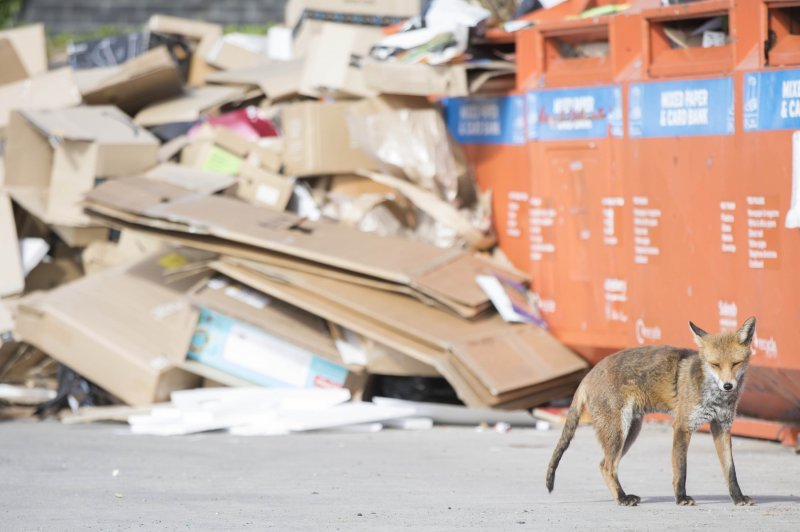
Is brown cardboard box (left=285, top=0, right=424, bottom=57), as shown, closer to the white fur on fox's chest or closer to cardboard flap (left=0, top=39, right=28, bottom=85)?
cardboard flap (left=0, top=39, right=28, bottom=85)

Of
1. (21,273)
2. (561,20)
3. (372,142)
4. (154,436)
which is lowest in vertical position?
(154,436)

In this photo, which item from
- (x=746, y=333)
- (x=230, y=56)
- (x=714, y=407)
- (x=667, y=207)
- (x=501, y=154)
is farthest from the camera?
(x=230, y=56)

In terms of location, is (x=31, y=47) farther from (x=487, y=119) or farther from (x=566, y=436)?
(x=566, y=436)

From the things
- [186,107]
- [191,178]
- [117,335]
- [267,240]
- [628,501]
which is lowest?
[117,335]

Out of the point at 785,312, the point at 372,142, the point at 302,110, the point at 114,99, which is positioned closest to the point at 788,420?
the point at 785,312

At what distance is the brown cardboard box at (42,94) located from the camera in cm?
943

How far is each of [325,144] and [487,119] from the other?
134 cm

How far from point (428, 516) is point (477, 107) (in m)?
4.07

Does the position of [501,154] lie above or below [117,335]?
above

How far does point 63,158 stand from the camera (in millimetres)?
8633

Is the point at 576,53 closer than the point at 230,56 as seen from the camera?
Yes

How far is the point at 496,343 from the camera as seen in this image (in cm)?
720

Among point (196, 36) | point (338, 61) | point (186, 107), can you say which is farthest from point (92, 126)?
point (196, 36)

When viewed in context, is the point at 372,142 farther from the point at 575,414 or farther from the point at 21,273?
the point at 575,414
